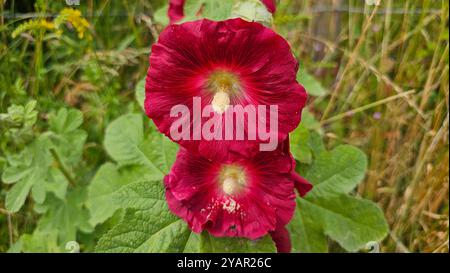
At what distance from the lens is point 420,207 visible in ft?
5.59

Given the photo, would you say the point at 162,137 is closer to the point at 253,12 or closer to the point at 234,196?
the point at 234,196

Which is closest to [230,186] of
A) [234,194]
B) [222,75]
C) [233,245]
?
[234,194]

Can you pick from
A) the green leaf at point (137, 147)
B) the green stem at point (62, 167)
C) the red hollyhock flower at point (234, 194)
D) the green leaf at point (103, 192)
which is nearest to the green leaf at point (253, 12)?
the red hollyhock flower at point (234, 194)

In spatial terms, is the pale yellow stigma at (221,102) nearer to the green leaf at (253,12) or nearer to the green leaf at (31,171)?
the green leaf at (253,12)

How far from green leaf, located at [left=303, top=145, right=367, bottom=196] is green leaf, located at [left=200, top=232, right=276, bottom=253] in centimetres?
34

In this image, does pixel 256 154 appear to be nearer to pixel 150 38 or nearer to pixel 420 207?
pixel 420 207

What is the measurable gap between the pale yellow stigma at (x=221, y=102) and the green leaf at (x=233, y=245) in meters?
0.26

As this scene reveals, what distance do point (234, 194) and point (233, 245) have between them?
105 mm

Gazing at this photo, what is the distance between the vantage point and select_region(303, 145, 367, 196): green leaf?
1403mm

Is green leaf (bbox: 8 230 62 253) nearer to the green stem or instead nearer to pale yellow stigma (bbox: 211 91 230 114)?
the green stem

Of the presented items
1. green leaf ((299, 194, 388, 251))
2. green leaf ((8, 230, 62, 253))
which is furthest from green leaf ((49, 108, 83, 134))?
green leaf ((299, 194, 388, 251))

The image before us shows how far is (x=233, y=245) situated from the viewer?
112 cm

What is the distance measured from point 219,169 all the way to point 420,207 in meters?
0.86
